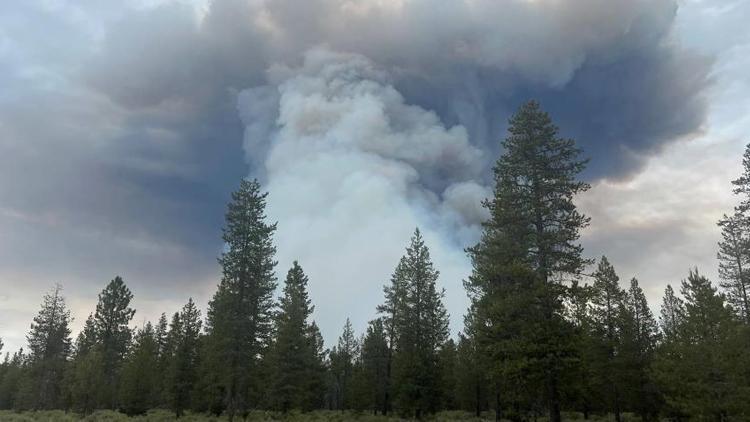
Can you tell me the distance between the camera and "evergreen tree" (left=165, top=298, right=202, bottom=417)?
48.4 metres

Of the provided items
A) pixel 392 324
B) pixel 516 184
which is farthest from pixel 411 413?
pixel 516 184

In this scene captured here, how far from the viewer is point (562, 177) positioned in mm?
23984

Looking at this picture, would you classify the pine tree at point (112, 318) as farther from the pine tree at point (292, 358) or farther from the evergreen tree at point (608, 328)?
the evergreen tree at point (608, 328)

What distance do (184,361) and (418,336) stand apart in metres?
26.1

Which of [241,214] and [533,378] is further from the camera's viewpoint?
[241,214]

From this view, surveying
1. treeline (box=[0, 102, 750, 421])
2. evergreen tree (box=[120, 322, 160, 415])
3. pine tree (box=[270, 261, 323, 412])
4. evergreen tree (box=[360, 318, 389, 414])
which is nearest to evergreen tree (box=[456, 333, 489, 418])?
treeline (box=[0, 102, 750, 421])

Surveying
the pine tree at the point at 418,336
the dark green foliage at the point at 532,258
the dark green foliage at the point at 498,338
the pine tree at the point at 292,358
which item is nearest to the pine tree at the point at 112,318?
the dark green foliage at the point at 498,338

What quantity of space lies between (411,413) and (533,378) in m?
22.1

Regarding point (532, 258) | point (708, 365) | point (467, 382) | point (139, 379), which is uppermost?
point (532, 258)

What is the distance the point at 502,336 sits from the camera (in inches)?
918

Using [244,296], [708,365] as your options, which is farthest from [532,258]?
[244,296]

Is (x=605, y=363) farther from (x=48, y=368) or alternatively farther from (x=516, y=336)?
(x=48, y=368)

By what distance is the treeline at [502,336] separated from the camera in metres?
22.5

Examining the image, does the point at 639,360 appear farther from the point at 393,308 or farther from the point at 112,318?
the point at 112,318
